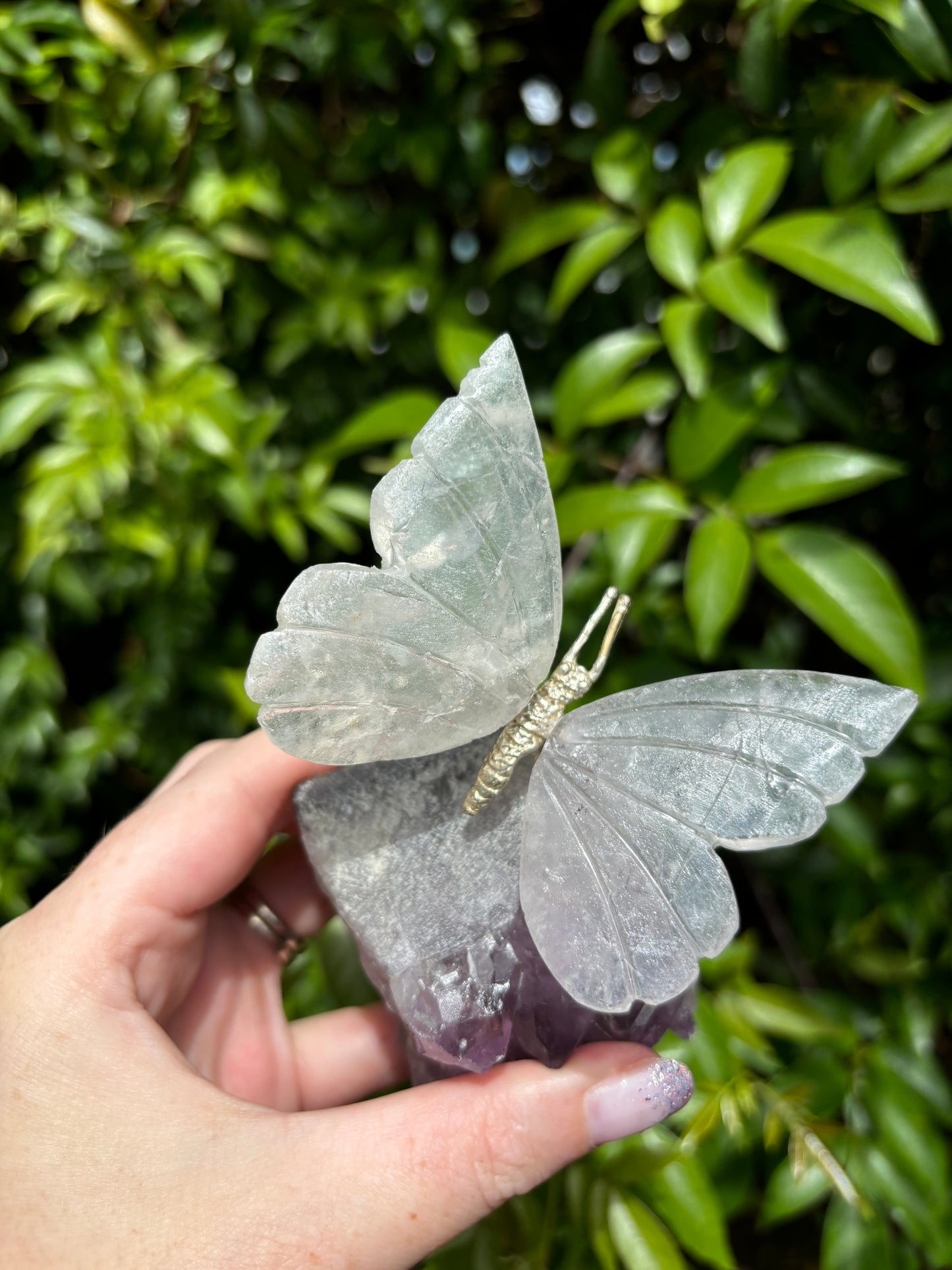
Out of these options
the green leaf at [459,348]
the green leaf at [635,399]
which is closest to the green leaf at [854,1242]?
the green leaf at [635,399]

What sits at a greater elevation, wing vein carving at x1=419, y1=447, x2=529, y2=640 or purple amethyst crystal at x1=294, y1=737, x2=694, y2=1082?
wing vein carving at x1=419, y1=447, x2=529, y2=640

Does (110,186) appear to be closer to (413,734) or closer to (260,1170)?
(413,734)

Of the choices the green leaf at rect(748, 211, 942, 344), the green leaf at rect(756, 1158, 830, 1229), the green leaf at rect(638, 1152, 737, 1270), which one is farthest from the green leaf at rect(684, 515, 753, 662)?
the green leaf at rect(756, 1158, 830, 1229)

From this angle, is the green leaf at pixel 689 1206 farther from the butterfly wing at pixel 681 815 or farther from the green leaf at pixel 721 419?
the green leaf at pixel 721 419

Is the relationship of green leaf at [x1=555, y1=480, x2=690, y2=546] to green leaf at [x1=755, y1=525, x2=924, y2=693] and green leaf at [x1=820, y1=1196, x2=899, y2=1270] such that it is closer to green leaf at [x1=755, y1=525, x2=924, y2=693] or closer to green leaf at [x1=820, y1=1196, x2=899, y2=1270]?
green leaf at [x1=755, y1=525, x2=924, y2=693]

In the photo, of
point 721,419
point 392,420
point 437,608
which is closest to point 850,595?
point 721,419

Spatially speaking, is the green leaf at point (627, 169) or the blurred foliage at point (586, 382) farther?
the green leaf at point (627, 169)

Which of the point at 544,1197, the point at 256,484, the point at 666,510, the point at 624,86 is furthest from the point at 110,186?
the point at 544,1197
